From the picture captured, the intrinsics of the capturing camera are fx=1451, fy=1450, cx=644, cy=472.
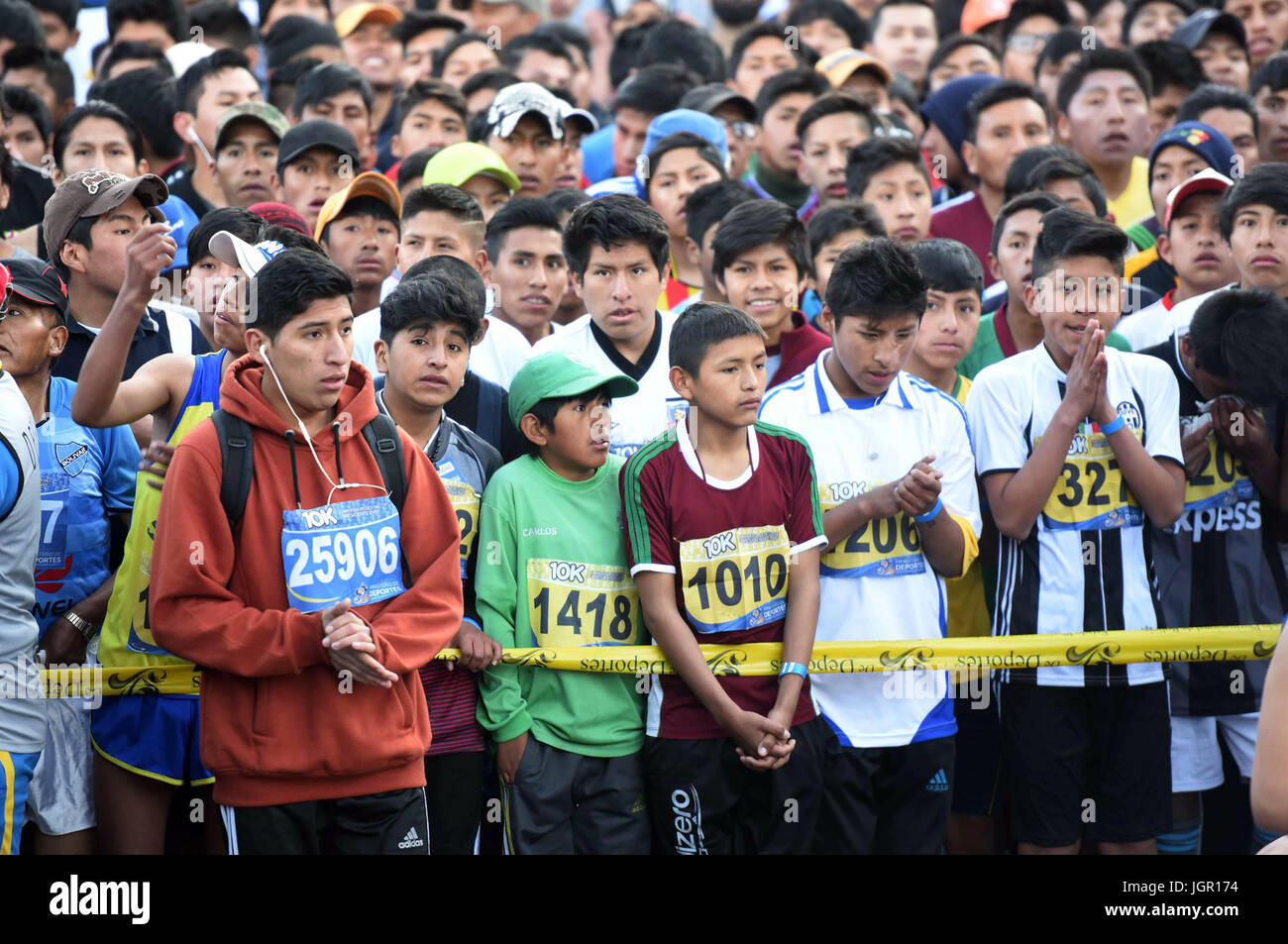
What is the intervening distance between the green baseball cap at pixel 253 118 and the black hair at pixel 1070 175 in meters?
3.81

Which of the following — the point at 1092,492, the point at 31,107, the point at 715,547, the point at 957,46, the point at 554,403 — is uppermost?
the point at 957,46

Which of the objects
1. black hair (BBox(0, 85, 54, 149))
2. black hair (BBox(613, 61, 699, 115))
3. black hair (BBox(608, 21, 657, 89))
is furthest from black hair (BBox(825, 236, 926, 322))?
black hair (BBox(608, 21, 657, 89))

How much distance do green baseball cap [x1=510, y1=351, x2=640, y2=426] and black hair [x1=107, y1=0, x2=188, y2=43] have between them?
278 inches

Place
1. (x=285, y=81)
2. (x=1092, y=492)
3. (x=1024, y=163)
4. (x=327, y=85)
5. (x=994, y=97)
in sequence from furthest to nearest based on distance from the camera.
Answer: (x=285, y=81) → (x=327, y=85) → (x=994, y=97) → (x=1024, y=163) → (x=1092, y=492)

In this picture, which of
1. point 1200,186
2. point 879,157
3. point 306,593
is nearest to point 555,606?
point 306,593

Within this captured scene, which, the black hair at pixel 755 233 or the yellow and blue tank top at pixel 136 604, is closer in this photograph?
the yellow and blue tank top at pixel 136 604

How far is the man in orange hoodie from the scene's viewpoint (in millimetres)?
3859

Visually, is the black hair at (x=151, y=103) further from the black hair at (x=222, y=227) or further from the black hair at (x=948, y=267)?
the black hair at (x=948, y=267)

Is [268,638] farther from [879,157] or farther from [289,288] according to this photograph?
[879,157]

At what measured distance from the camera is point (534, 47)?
1050 centimetres

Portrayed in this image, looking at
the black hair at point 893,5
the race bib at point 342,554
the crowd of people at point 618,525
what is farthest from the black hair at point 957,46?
the race bib at point 342,554

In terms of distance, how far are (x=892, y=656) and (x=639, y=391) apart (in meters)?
1.34

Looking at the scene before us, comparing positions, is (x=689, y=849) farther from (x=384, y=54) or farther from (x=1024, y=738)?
(x=384, y=54)

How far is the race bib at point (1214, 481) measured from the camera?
5.34 m
